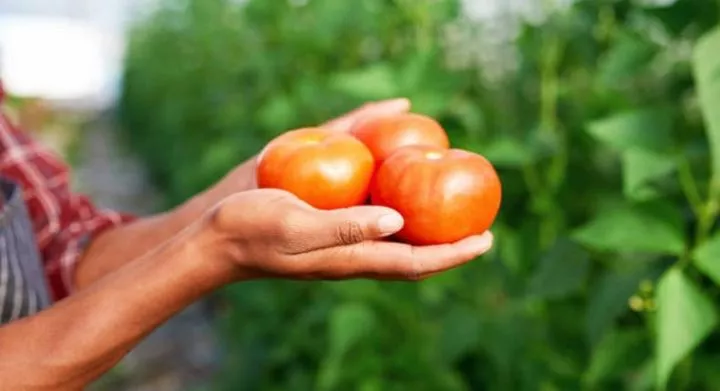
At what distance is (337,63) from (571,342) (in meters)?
1.10

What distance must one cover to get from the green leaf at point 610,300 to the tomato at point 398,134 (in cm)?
40

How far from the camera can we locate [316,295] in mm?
2809

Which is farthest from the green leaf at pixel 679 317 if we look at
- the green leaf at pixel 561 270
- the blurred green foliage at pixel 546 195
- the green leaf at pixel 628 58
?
the green leaf at pixel 628 58

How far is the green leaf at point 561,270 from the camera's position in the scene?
168 cm

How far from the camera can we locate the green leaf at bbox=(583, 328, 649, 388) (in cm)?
162

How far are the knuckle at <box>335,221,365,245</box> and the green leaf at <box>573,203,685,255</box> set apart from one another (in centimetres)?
51

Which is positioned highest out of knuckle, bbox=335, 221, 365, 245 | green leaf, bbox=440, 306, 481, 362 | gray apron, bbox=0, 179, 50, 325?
knuckle, bbox=335, 221, 365, 245

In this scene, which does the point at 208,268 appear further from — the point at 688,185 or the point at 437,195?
the point at 688,185

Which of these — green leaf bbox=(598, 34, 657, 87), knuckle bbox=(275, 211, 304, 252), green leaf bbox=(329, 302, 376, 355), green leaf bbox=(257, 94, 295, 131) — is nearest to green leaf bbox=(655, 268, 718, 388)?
green leaf bbox=(598, 34, 657, 87)

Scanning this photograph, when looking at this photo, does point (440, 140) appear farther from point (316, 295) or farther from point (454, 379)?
point (316, 295)

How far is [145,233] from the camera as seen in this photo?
152 centimetres

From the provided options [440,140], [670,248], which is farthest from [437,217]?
[670,248]

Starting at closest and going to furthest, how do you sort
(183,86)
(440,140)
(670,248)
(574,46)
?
(440,140)
(670,248)
(574,46)
(183,86)

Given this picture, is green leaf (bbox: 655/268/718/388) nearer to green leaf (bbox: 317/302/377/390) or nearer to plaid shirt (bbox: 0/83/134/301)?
plaid shirt (bbox: 0/83/134/301)
